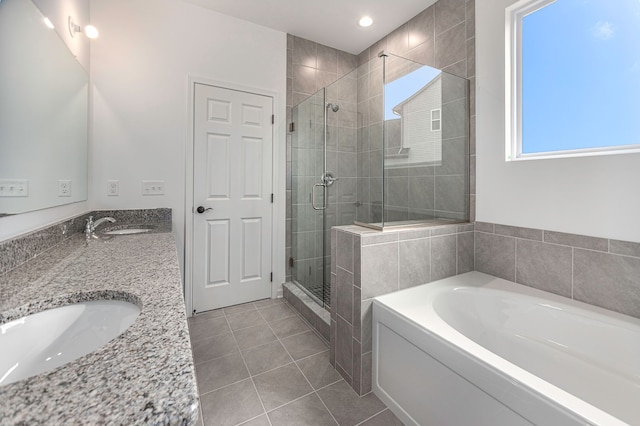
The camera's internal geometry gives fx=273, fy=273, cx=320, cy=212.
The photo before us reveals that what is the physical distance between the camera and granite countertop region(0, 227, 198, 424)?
14.9 inches

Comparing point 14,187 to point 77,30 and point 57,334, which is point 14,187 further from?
point 77,30

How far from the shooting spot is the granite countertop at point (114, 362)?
0.38 metres

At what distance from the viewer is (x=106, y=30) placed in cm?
214

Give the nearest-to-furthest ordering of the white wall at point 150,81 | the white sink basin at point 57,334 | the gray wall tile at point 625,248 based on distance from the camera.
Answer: the white sink basin at point 57,334, the gray wall tile at point 625,248, the white wall at point 150,81

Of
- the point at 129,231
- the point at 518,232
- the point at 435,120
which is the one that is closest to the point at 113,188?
the point at 129,231

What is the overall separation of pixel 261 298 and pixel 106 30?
2620 mm

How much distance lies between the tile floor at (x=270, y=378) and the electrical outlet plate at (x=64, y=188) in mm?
1292

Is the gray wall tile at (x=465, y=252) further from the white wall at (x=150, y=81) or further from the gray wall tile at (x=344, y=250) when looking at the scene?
the white wall at (x=150, y=81)

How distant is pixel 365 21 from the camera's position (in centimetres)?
258

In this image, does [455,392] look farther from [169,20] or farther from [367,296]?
[169,20]

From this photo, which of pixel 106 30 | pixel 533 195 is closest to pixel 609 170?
pixel 533 195

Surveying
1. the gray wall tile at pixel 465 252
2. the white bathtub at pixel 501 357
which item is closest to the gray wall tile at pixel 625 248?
the white bathtub at pixel 501 357

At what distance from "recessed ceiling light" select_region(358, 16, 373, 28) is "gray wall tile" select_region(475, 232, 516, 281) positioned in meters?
2.16

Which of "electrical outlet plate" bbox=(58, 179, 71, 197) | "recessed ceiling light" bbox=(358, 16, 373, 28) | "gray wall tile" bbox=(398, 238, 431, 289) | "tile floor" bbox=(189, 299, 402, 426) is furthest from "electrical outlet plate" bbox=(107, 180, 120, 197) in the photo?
"recessed ceiling light" bbox=(358, 16, 373, 28)
